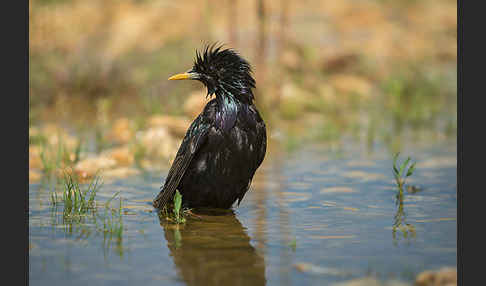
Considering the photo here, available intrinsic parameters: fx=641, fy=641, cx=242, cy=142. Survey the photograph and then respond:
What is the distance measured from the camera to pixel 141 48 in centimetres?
1347

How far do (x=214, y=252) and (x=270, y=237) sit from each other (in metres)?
0.57

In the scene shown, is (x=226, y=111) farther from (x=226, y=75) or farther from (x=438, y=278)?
(x=438, y=278)

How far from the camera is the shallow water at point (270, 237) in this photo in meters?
3.77

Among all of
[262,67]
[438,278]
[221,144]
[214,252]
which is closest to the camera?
[438,278]

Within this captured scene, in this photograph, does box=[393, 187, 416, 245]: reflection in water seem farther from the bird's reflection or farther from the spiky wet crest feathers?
the spiky wet crest feathers

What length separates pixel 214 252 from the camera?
419cm

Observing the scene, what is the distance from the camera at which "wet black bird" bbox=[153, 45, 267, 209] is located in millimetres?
5090

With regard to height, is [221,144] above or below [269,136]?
below

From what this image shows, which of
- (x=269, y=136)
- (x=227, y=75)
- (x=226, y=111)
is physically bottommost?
(x=269, y=136)

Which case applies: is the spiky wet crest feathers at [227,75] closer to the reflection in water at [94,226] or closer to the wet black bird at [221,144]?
the wet black bird at [221,144]

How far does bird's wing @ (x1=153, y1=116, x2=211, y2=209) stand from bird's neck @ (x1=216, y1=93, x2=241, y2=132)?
115 mm

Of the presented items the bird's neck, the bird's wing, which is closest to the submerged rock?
the bird's neck

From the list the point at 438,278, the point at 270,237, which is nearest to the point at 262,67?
the point at 270,237

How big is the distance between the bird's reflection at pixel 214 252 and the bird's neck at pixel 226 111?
77cm
